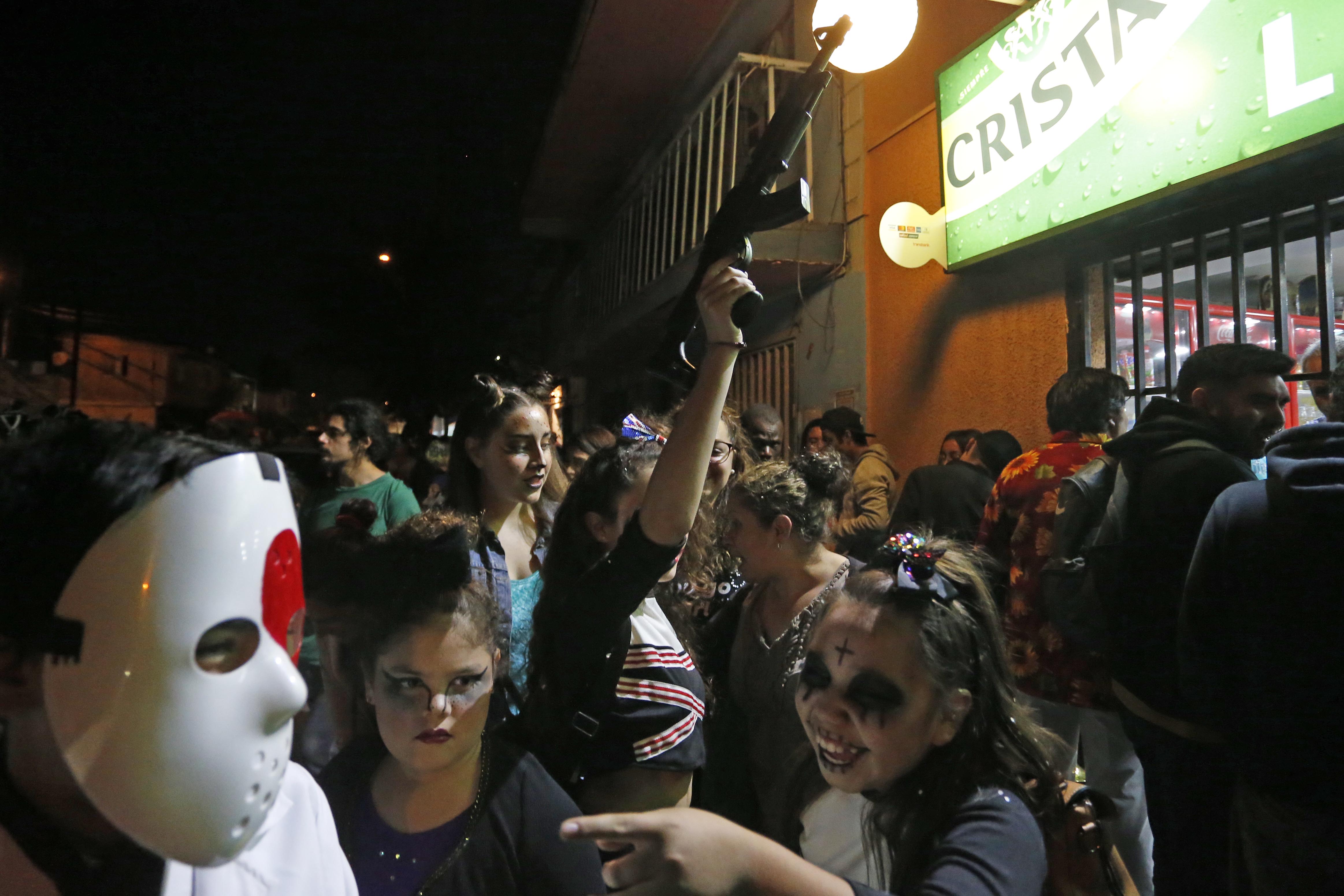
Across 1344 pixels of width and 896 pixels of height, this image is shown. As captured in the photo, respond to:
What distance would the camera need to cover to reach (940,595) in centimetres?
137

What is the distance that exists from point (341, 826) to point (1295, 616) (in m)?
2.08

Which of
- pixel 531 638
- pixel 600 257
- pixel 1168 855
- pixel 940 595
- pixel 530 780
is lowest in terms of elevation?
pixel 1168 855

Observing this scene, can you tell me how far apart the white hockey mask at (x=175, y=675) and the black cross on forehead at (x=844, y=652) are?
93 centimetres

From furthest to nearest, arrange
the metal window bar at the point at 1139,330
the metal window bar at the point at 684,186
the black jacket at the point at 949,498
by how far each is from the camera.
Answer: the metal window bar at the point at 684,186 → the metal window bar at the point at 1139,330 → the black jacket at the point at 949,498

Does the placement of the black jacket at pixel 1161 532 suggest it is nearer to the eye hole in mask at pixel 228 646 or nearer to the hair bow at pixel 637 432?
the hair bow at pixel 637 432

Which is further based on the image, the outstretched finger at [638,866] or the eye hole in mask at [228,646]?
the outstretched finger at [638,866]

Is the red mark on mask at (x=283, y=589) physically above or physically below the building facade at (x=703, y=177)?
below

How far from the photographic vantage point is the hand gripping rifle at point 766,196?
1.45 metres

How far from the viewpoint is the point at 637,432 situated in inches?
87.6

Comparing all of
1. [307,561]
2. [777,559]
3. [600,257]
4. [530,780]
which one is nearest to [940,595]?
[530,780]

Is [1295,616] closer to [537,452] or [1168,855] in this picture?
[1168,855]

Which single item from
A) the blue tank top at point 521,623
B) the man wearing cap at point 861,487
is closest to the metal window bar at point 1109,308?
the man wearing cap at point 861,487

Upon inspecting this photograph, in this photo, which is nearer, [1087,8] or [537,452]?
[537,452]

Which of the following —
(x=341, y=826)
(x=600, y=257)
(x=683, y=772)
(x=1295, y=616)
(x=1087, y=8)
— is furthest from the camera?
(x=600, y=257)
